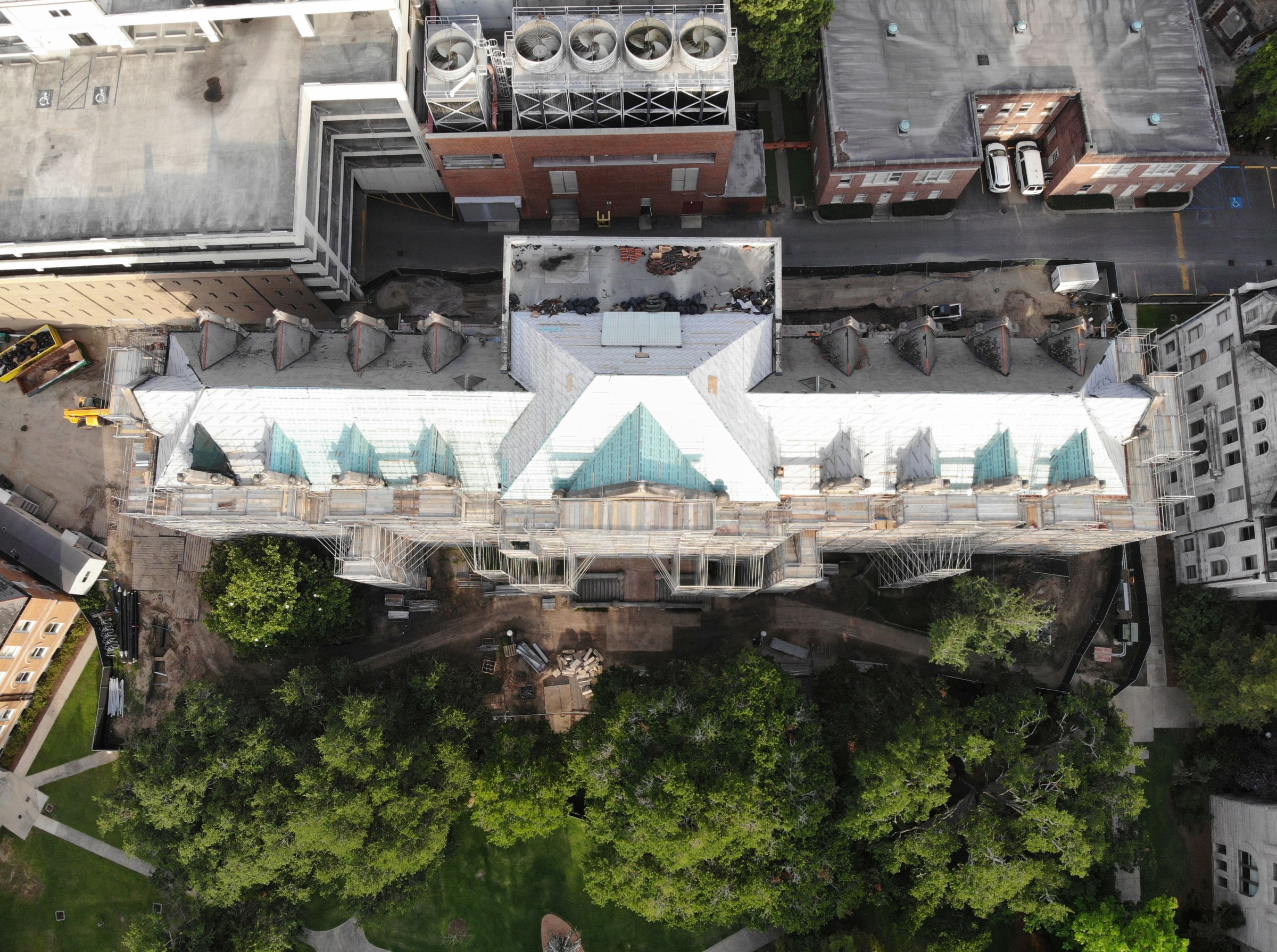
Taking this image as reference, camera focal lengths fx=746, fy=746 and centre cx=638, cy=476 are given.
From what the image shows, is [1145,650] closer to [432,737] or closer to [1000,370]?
[1000,370]

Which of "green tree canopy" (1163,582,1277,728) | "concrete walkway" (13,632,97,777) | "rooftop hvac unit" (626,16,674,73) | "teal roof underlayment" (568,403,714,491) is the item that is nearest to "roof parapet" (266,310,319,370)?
"teal roof underlayment" (568,403,714,491)

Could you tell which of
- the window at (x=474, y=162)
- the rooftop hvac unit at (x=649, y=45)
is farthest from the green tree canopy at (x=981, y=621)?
the window at (x=474, y=162)

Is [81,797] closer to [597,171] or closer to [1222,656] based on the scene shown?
[597,171]

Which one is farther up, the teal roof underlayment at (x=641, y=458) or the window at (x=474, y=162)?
the window at (x=474, y=162)

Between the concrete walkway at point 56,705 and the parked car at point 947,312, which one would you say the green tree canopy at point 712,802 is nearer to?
the parked car at point 947,312

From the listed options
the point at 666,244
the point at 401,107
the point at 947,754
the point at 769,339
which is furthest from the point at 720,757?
the point at 401,107

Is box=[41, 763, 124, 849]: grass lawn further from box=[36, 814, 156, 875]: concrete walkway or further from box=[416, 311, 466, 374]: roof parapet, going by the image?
box=[416, 311, 466, 374]: roof parapet
